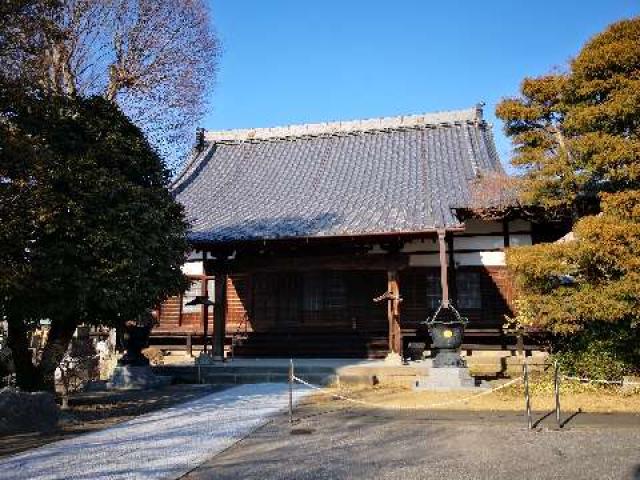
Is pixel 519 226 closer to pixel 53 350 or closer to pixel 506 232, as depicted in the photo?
pixel 506 232

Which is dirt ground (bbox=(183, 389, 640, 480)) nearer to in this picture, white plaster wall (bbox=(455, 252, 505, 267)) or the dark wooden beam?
the dark wooden beam

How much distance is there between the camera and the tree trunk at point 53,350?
9.32 metres

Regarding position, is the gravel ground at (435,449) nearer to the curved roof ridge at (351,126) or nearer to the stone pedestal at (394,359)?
the stone pedestal at (394,359)

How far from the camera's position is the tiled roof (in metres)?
14.5

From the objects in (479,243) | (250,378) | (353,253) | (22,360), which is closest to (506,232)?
(479,243)

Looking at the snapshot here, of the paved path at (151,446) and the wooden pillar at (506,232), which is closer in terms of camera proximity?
the paved path at (151,446)

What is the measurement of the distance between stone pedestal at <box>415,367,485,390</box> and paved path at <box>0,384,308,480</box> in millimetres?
3378

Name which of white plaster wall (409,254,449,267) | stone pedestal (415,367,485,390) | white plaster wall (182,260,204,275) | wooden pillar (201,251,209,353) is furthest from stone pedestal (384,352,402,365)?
white plaster wall (182,260,204,275)

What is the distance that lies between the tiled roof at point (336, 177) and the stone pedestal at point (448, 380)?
354 cm

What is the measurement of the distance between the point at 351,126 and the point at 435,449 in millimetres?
17543

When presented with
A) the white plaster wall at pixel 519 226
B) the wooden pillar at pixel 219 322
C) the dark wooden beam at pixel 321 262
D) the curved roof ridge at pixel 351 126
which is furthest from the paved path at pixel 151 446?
the curved roof ridge at pixel 351 126

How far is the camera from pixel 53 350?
938 cm

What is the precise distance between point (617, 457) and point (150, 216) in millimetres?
7938

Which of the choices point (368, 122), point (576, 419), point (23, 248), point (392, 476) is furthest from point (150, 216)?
point (368, 122)
